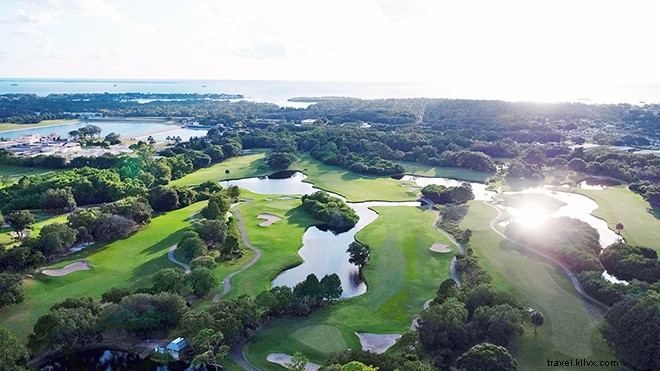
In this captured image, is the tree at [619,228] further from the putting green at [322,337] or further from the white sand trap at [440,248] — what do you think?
the putting green at [322,337]

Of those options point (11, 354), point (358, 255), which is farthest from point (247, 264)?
point (11, 354)

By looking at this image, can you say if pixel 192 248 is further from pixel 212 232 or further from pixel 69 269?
pixel 69 269

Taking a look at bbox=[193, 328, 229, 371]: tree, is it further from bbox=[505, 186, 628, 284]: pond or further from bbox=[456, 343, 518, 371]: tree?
bbox=[505, 186, 628, 284]: pond

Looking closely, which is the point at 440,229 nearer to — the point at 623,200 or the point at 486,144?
the point at 623,200

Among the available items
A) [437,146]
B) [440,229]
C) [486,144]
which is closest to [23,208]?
[440,229]

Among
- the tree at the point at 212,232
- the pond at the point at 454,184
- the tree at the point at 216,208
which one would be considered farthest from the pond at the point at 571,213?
the tree at the point at 216,208
